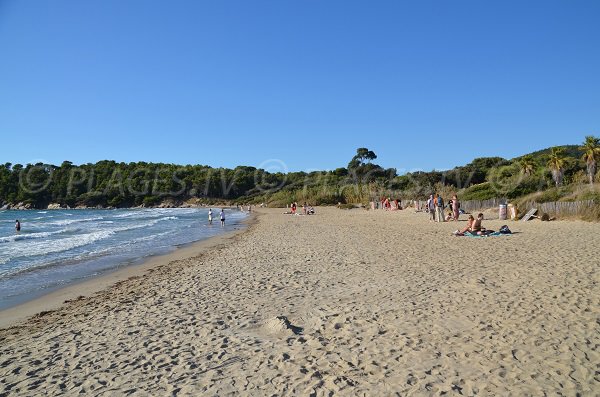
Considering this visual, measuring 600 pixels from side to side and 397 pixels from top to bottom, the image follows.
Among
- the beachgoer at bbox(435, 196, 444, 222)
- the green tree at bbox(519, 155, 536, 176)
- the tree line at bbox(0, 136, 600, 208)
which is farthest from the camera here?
the tree line at bbox(0, 136, 600, 208)

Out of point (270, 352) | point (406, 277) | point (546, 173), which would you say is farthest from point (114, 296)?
point (546, 173)

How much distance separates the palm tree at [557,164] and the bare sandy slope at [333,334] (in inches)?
1056

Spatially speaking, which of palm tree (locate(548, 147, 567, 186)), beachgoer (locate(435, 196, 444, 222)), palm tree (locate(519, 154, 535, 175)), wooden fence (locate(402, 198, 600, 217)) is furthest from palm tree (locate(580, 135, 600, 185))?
beachgoer (locate(435, 196, 444, 222))

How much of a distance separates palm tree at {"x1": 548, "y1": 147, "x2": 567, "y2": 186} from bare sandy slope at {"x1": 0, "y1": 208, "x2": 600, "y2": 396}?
26.8 metres

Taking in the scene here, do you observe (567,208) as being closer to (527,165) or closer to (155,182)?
(527,165)

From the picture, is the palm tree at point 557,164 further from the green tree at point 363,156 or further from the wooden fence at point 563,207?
the green tree at point 363,156

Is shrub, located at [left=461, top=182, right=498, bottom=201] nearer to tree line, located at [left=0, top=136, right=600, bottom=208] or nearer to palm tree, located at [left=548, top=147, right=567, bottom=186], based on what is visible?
palm tree, located at [left=548, top=147, right=567, bottom=186]

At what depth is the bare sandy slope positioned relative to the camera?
3820 mm

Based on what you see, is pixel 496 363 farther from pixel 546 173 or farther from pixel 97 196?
pixel 97 196

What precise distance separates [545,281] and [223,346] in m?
5.73

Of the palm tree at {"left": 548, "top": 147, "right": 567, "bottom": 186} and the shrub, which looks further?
the palm tree at {"left": 548, "top": 147, "right": 567, "bottom": 186}

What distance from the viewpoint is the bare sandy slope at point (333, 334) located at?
150 inches

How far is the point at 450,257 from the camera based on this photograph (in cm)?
1012

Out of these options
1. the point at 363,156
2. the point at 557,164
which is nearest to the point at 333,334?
the point at 557,164
